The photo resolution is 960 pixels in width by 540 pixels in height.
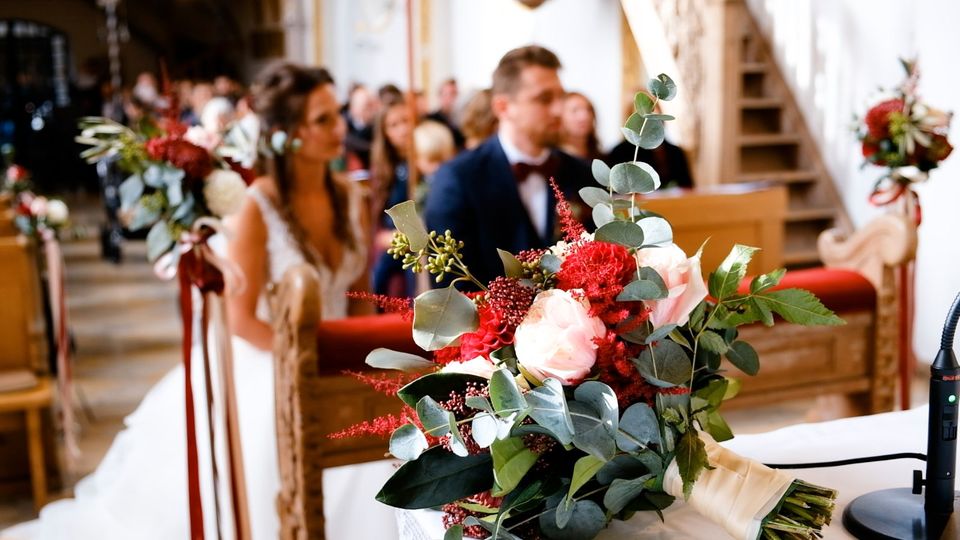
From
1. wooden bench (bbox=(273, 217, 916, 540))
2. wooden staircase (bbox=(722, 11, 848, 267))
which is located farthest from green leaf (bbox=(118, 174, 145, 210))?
wooden staircase (bbox=(722, 11, 848, 267))

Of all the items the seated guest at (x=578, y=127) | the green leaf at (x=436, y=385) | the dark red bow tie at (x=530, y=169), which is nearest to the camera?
the green leaf at (x=436, y=385)

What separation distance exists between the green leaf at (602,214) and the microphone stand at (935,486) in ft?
1.46

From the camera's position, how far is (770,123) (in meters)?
8.62

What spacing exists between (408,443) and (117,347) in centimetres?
665

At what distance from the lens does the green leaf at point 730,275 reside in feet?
4.24

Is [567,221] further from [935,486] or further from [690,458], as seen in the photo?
[935,486]

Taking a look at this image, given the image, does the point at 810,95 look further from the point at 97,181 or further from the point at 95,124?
the point at 97,181

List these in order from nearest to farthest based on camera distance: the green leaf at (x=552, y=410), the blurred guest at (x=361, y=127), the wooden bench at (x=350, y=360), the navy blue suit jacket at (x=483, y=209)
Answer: the green leaf at (x=552, y=410) < the wooden bench at (x=350, y=360) < the navy blue suit jacket at (x=483, y=209) < the blurred guest at (x=361, y=127)

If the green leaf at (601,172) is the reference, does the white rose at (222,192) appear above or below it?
below

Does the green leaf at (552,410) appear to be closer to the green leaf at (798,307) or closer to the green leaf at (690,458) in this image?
the green leaf at (690,458)

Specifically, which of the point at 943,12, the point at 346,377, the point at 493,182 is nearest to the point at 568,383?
the point at 346,377

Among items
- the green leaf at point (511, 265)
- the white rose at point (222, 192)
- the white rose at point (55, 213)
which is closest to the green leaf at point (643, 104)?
the green leaf at point (511, 265)

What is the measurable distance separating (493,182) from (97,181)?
55.3ft

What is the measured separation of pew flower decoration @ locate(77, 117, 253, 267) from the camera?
292 cm
